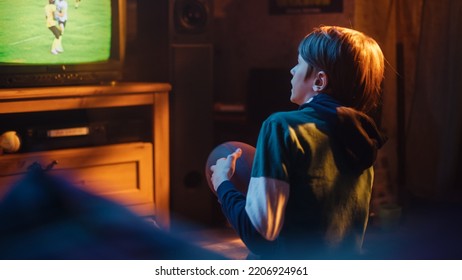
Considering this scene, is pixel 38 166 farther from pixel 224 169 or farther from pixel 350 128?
pixel 350 128

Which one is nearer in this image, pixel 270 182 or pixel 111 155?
pixel 270 182

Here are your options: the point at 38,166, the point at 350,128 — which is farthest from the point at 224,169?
the point at 38,166

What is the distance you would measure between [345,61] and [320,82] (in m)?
0.06

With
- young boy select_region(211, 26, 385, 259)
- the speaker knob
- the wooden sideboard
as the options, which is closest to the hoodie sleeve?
young boy select_region(211, 26, 385, 259)

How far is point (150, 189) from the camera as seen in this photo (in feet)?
7.96

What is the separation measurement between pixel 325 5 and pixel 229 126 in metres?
0.60

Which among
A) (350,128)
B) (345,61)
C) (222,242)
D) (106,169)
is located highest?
(345,61)

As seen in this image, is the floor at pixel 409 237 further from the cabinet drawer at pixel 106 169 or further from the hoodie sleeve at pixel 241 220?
the hoodie sleeve at pixel 241 220

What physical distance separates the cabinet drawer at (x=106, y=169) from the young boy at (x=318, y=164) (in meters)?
1.09

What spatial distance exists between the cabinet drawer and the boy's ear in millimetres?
1230

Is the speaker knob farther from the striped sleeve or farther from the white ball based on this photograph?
the striped sleeve

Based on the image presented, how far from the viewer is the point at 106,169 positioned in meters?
2.31

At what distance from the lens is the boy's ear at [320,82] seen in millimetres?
1200
